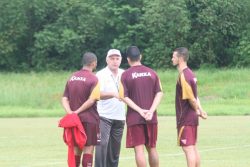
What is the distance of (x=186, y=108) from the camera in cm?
1330

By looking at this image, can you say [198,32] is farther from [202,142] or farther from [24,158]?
[24,158]

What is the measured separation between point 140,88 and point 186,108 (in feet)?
2.59

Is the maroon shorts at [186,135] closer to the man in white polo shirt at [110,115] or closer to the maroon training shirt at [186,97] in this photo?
the maroon training shirt at [186,97]

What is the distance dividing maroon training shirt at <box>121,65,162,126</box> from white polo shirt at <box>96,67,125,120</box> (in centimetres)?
113

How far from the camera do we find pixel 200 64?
6091 centimetres

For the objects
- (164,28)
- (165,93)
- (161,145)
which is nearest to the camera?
(161,145)

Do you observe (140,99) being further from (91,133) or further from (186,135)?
(91,133)

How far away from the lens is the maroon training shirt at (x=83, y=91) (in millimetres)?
13648

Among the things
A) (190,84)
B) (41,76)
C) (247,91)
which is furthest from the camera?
(41,76)

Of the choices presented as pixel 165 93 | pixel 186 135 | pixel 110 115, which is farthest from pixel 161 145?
pixel 165 93

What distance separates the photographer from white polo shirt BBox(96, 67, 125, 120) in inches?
569

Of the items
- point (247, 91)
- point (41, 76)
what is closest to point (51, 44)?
point (41, 76)

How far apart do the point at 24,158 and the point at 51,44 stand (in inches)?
1864

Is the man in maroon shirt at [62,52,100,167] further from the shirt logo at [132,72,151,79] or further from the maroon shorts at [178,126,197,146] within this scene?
the maroon shorts at [178,126,197,146]
